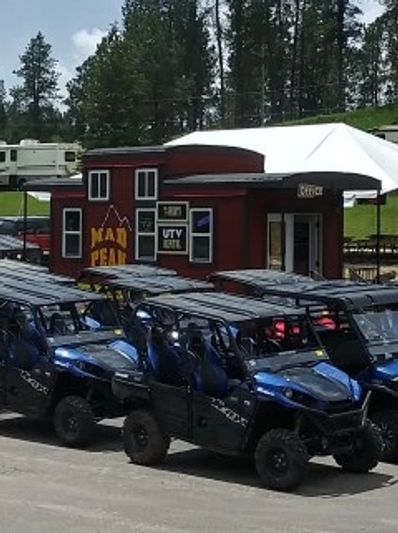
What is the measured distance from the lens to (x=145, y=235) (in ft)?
83.8

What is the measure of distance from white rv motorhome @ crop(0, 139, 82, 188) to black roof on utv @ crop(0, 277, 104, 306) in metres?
52.9

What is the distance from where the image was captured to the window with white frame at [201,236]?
2405 cm

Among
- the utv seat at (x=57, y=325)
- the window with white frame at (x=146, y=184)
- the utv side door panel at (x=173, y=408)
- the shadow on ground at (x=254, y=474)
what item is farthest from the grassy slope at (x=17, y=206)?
the utv side door panel at (x=173, y=408)

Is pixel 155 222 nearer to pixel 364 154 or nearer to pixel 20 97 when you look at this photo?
pixel 364 154

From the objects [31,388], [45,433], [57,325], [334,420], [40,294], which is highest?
[40,294]

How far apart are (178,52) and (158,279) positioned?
259ft

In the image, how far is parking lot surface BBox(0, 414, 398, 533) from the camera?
9156mm

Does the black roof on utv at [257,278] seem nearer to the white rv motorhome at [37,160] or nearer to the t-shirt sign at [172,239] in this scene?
the t-shirt sign at [172,239]

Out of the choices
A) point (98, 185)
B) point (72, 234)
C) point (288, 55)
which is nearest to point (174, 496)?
point (98, 185)

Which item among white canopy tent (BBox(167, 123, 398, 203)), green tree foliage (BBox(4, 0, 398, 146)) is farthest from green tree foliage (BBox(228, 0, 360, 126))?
white canopy tent (BBox(167, 123, 398, 203))

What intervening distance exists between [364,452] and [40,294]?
15.3ft

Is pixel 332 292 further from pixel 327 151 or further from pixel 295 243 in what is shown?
pixel 327 151

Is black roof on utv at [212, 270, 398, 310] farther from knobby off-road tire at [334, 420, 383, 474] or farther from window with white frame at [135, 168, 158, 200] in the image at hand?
window with white frame at [135, 168, 158, 200]

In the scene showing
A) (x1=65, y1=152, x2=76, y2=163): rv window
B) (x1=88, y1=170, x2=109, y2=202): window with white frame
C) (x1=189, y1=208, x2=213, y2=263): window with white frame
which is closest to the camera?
(x1=189, y1=208, x2=213, y2=263): window with white frame
